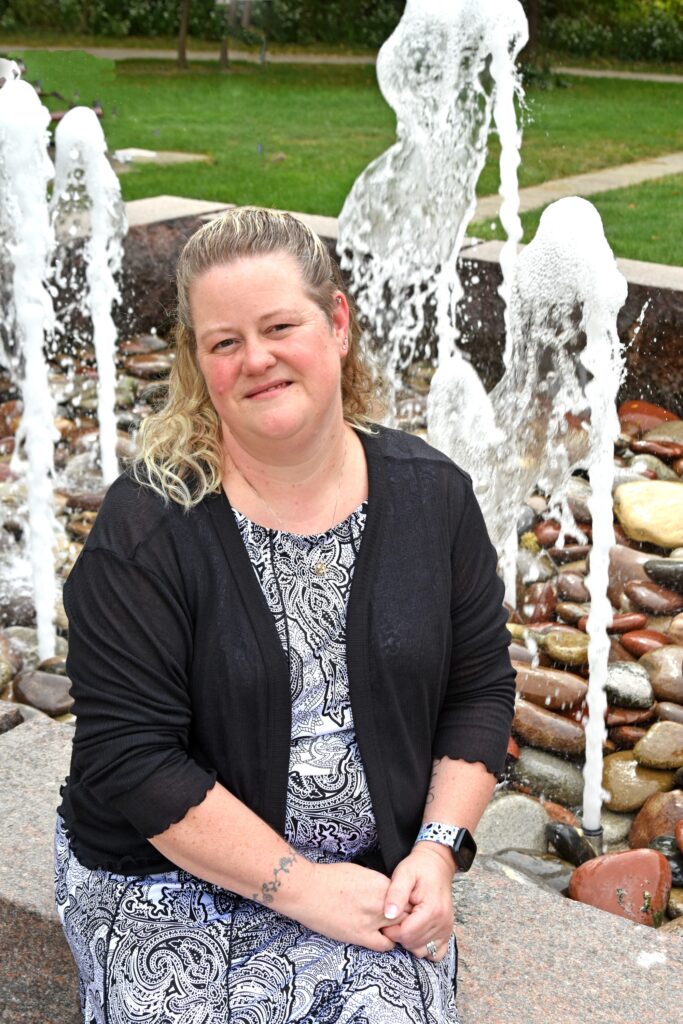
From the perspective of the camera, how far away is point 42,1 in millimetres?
26203

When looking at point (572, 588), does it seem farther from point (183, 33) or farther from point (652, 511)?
point (183, 33)

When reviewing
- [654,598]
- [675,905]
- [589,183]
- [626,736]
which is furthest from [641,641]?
[589,183]

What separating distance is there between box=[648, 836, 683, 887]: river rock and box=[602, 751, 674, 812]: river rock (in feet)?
0.83

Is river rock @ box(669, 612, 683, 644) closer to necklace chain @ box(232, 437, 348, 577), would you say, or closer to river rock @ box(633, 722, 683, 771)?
river rock @ box(633, 722, 683, 771)

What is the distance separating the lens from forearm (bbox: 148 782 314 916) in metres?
1.85

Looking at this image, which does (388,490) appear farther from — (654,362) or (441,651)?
(654,362)

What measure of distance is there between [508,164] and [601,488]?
2593mm

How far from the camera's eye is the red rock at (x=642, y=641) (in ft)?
13.3

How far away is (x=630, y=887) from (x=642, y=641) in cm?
140

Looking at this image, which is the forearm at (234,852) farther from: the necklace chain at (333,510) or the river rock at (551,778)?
the river rock at (551,778)

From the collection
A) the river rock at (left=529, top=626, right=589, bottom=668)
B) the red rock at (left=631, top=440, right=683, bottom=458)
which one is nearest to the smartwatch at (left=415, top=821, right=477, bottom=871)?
the river rock at (left=529, top=626, right=589, bottom=668)

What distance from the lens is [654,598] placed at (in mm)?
4359

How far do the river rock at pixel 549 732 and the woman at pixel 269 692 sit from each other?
1.58 metres

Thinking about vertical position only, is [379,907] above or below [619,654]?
above
